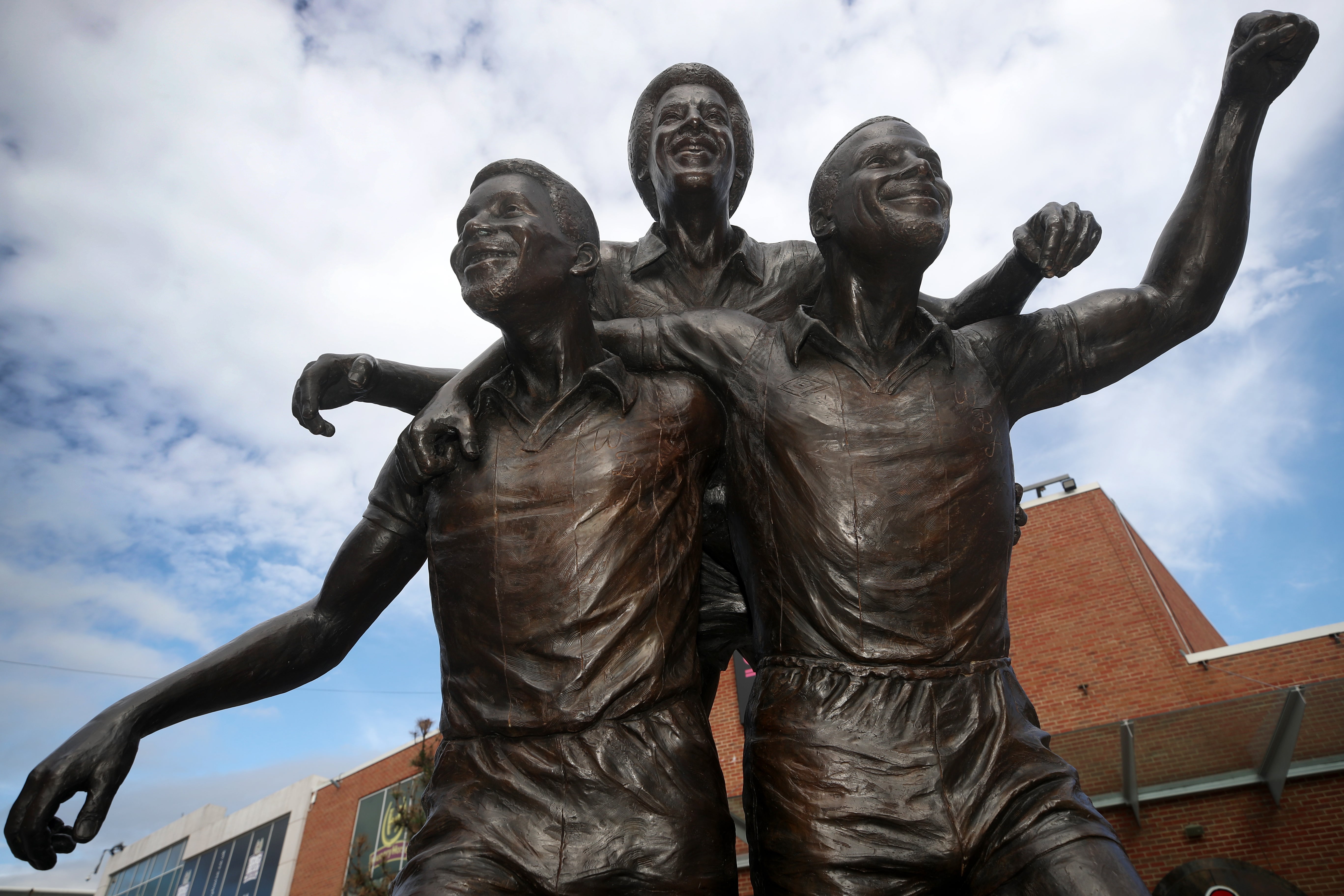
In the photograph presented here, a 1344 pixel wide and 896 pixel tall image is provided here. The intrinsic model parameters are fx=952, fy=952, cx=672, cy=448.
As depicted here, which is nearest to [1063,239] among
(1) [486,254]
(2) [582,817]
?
(1) [486,254]

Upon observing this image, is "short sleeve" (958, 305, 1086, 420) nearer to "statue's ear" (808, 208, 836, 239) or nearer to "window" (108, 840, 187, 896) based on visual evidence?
"statue's ear" (808, 208, 836, 239)

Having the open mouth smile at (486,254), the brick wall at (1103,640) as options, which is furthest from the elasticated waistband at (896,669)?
the brick wall at (1103,640)

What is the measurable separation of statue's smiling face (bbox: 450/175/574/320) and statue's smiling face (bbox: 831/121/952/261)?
71 centimetres

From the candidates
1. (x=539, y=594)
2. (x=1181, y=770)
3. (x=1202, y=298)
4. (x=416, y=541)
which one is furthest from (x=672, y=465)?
(x=1181, y=770)

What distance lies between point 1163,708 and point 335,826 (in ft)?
63.0

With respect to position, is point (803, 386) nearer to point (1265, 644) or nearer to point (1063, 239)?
point (1063, 239)

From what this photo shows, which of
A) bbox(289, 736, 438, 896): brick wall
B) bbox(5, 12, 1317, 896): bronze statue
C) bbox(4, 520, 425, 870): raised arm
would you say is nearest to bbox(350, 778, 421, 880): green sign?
bbox(289, 736, 438, 896): brick wall

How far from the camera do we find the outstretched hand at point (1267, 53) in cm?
231

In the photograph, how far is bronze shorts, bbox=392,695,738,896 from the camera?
1896mm

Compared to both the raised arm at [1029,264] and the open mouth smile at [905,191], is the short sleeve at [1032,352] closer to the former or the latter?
the raised arm at [1029,264]

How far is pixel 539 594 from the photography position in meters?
2.15

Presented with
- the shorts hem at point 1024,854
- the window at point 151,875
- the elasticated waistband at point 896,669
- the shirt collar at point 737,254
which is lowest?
the shorts hem at point 1024,854

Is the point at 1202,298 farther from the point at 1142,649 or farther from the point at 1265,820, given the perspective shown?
the point at 1142,649

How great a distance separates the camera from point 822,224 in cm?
241
